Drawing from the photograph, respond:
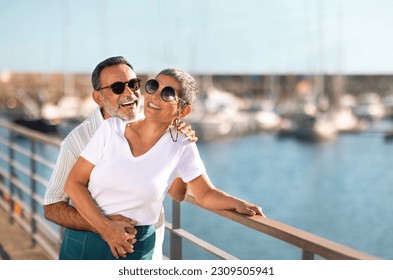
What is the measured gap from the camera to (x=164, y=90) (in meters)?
1.20

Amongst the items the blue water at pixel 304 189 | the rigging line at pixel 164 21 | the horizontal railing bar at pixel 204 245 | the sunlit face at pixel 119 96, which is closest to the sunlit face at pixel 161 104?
the sunlit face at pixel 119 96

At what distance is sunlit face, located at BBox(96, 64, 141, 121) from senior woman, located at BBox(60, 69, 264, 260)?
102 millimetres

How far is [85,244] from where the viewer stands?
1275 mm

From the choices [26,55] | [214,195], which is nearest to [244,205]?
[214,195]

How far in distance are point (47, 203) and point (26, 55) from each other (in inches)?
73.5

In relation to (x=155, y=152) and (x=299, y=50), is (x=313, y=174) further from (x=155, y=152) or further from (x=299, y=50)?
(x=155, y=152)

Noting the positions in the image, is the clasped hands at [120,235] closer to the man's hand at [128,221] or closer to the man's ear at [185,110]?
the man's hand at [128,221]

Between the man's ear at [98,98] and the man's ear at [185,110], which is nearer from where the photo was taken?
the man's ear at [185,110]

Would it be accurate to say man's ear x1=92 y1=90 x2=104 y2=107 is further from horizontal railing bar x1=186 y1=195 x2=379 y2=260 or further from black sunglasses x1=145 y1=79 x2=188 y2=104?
horizontal railing bar x1=186 y1=195 x2=379 y2=260

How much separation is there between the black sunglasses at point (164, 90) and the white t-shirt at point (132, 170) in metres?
0.07

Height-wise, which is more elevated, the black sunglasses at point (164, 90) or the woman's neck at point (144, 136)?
the black sunglasses at point (164, 90)

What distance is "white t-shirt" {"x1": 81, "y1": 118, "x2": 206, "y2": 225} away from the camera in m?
1.20

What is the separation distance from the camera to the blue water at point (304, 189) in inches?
508
